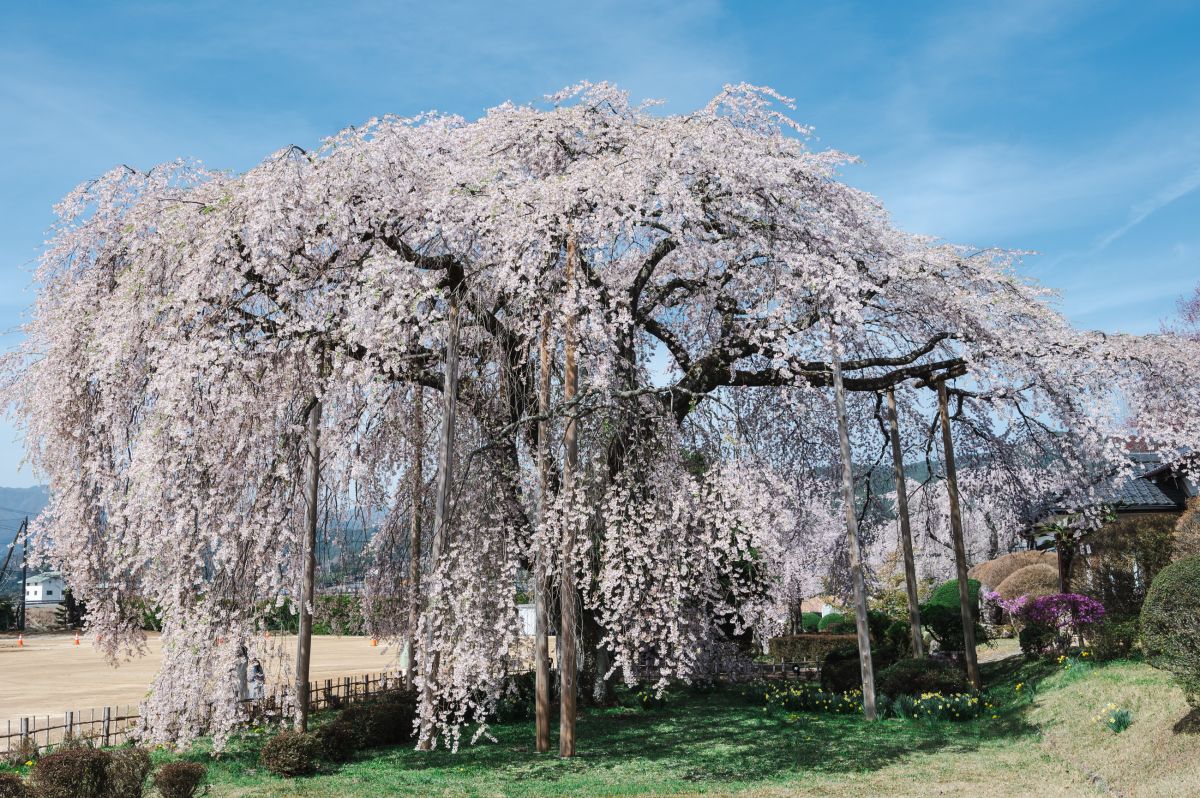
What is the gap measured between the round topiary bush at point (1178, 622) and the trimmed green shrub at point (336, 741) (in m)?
11.4

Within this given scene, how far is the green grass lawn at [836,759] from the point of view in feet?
33.6

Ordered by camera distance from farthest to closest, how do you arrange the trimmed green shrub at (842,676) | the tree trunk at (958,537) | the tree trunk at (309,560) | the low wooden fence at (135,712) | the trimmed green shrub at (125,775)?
the trimmed green shrub at (842,676) → the tree trunk at (958,537) → the low wooden fence at (135,712) → the tree trunk at (309,560) → the trimmed green shrub at (125,775)

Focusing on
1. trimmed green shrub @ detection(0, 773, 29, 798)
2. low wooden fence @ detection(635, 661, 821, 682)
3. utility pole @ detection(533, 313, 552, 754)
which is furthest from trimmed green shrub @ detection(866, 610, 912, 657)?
trimmed green shrub @ detection(0, 773, 29, 798)

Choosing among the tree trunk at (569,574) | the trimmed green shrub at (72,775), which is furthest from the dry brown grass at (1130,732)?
the trimmed green shrub at (72,775)

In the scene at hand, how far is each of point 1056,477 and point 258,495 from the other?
16.3m

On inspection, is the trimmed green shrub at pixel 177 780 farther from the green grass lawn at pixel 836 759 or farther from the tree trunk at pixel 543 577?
the tree trunk at pixel 543 577

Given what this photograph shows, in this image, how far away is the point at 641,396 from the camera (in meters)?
12.6

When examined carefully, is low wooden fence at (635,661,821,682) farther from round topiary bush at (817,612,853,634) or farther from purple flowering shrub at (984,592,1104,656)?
round topiary bush at (817,612,853,634)

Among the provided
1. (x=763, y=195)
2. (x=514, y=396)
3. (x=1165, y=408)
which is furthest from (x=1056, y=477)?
(x=514, y=396)

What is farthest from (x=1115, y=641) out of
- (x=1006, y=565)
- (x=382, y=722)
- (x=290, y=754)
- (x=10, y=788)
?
(x=1006, y=565)

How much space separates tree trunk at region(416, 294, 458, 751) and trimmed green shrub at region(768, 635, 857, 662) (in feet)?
56.8

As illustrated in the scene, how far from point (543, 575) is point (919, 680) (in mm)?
9611

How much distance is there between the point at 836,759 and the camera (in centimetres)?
1223

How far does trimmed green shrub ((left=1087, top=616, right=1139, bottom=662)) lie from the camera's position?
14852mm
